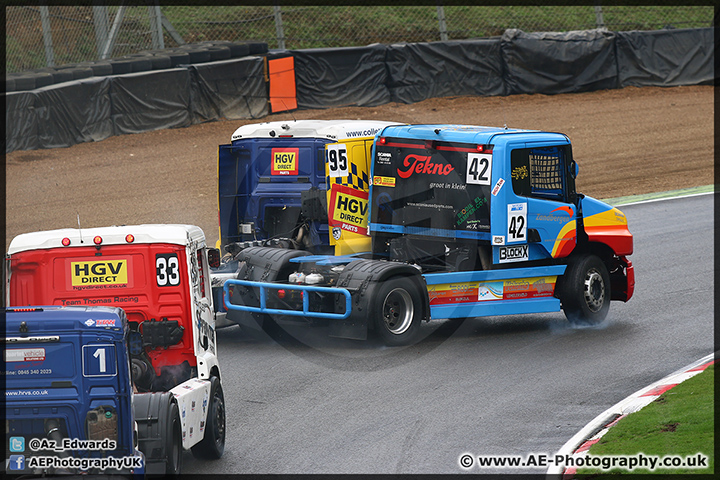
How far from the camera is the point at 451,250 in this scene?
11.9 m

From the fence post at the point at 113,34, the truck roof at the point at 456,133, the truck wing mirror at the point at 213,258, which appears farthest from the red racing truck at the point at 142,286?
the fence post at the point at 113,34

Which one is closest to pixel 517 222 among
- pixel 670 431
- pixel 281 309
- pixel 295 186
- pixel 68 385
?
pixel 281 309

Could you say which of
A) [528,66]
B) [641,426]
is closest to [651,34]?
[528,66]

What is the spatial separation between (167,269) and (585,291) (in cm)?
619

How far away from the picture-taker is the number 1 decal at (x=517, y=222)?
11.3 metres

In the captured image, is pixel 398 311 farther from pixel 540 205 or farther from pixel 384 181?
pixel 540 205

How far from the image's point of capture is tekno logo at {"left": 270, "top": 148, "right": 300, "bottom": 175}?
13.4 m

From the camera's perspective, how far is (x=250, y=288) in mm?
11430

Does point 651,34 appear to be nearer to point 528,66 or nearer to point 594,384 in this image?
point 528,66

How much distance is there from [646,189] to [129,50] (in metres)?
12.8

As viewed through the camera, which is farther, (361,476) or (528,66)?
(528,66)

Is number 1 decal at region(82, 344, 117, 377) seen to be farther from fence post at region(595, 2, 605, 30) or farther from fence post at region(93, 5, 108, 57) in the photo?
fence post at region(595, 2, 605, 30)

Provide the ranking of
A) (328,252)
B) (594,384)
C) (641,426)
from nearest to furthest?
(641,426) < (594,384) < (328,252)

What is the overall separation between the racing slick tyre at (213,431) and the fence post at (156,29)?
58.5ft
